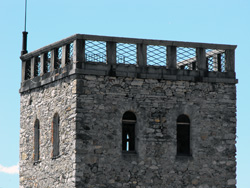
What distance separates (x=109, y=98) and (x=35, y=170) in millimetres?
4770

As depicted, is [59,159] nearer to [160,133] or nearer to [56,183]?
[56,183]

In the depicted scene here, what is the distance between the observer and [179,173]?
39.8 meters

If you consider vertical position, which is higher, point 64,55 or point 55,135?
point 64,55

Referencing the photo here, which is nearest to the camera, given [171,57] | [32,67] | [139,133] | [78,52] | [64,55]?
[78,52]

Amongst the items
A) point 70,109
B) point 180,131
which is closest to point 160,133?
point 180,131

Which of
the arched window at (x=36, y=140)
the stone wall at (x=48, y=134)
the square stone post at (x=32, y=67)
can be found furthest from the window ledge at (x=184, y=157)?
the square stone post at (x=32, y=67)

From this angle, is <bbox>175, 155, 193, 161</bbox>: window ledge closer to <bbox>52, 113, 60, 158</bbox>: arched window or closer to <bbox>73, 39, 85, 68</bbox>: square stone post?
<bbox>52, 113, 60, 158</bbox>: arched window

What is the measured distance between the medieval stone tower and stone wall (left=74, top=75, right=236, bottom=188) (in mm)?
35

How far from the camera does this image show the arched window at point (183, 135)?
40.3 meters

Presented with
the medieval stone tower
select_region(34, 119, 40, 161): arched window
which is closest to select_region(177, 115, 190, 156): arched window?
the medieval stone tower

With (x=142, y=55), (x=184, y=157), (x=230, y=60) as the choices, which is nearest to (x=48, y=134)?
(x=142, y=55)

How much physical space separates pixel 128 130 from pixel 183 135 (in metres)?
2.09

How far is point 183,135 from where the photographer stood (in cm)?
4034

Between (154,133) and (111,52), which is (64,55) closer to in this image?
(111,52)
